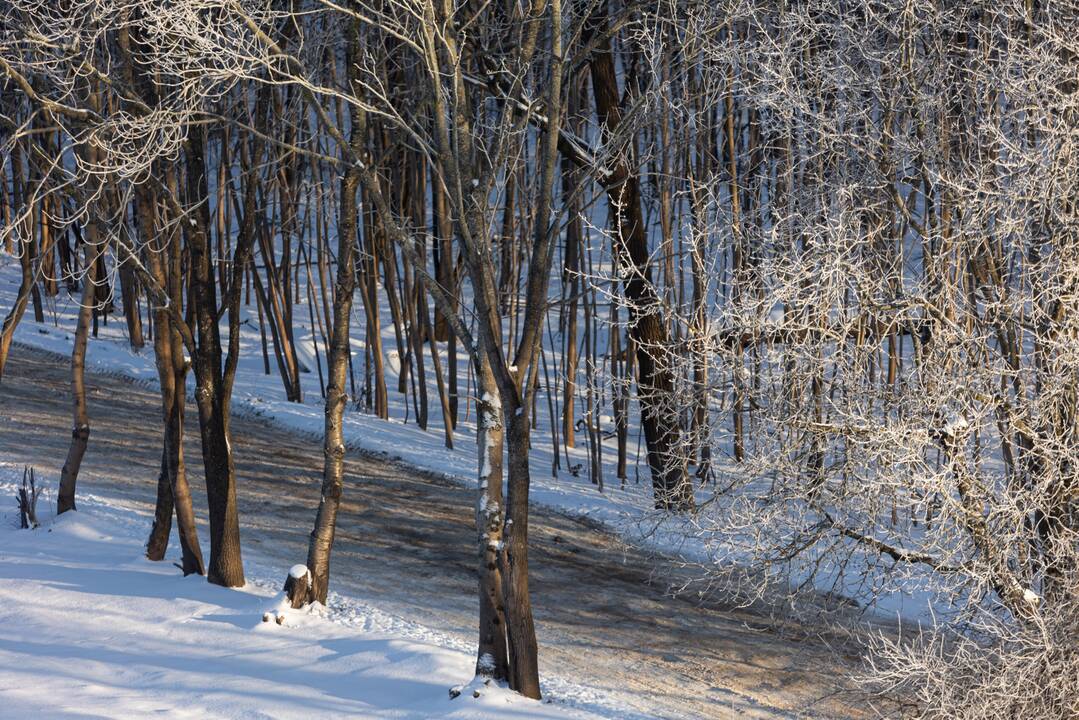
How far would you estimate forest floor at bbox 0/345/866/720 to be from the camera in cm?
843

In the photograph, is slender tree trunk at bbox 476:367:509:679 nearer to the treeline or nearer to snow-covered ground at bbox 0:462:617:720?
the treeline

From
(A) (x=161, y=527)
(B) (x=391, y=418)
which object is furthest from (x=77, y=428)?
(B) (x=391, y=418)

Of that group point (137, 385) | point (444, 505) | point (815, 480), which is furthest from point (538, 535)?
point (137, 385)

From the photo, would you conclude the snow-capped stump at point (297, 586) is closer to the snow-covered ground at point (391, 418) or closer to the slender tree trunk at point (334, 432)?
the slender tree trunk at point (334, 432)

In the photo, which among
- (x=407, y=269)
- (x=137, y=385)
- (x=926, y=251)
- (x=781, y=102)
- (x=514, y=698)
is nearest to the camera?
(x=514, y=698)

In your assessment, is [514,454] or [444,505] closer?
[514,454]

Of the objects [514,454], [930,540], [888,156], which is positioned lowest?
[930,540]

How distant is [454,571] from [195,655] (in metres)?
4.05

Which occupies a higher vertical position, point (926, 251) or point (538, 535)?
point (926, 251)

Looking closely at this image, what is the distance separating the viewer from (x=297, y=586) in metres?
8.19

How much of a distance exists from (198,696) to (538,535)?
252 inches

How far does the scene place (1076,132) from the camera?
25.4 feet

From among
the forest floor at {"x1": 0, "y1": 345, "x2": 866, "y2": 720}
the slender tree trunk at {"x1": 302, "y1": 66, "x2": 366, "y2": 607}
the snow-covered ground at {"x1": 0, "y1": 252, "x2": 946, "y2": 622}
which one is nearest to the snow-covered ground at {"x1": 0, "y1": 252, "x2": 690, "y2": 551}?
the snow-covered ground at {"x1": 0, "y1": 252, "x2": 946, "y2": 622}

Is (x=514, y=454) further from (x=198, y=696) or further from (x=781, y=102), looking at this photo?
(x=781, y=102)
